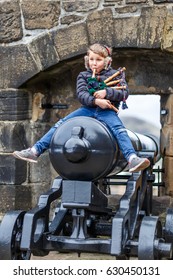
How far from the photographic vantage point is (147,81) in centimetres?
675

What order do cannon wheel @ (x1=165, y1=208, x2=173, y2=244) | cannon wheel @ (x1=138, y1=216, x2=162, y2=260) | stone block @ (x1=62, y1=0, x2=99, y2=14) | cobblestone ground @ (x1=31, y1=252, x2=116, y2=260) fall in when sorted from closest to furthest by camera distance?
cannon wheel @ (x1=138, y1=216, x2=162, y2=260)
cannon wheel @ (x1=165, y1=208, x2=173, y2=244)
cobblestone ground @ (x1=31, y1=252, x2=116, y2=260)
stone block @ (x1=62, y1=0, x2=99, y2=14)

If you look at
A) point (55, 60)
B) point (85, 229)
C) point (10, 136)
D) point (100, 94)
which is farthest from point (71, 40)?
point (85, 229)

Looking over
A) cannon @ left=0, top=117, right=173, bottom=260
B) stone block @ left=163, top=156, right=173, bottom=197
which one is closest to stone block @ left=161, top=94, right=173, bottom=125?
stone block @ left=163, top=156, right=173, bottom=197

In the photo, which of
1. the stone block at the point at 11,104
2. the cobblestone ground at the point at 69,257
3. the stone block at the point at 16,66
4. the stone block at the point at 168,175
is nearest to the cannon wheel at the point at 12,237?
the cobblestone ground at the point at 69,257

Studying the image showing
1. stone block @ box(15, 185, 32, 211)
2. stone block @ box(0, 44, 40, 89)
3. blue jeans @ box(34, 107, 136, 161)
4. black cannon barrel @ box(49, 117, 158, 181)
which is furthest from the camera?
stone block @ box(15, 185, 32, 211)

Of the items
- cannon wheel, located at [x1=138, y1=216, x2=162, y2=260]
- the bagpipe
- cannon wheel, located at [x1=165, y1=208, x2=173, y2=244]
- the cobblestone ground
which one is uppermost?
the bagpipe

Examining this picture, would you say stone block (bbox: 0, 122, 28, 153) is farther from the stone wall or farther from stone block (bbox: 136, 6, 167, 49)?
stone block (bbox: 136, 6, 167, 49)

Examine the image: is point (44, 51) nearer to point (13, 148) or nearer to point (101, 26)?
point (101, 26)

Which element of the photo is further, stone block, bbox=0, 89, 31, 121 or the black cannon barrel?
stone block, bbox=0, 89, 31, 121

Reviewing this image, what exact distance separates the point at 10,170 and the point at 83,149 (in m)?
2.30

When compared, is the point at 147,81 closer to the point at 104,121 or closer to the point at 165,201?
the point at 165,201

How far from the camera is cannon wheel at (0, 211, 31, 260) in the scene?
15.1ft

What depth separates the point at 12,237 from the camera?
464 centimetres
